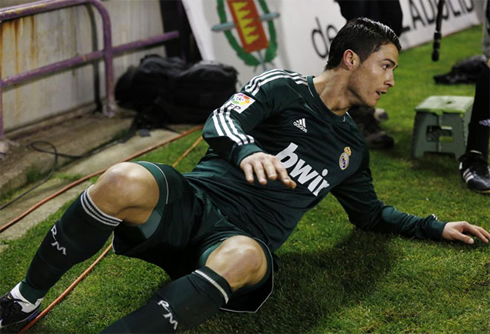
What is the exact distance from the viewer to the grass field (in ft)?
9.16

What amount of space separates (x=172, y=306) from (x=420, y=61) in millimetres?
6807

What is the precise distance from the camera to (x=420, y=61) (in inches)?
332

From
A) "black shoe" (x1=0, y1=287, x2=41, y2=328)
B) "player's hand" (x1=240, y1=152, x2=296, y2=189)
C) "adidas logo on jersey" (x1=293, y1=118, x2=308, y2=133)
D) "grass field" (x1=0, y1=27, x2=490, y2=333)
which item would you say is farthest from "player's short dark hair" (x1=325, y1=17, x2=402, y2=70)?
"black shoe" (x1=0, y1=287, x2=41, y2=328)

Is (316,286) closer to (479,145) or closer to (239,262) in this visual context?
(239,262)

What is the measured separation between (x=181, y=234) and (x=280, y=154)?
57cm

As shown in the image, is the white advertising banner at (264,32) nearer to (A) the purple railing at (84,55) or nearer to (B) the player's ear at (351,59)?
(A) the purple railing at (84,55)

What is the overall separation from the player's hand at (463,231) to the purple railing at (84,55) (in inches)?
120

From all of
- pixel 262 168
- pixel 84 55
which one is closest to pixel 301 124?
pixel 262 168

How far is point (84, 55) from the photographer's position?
223 inches

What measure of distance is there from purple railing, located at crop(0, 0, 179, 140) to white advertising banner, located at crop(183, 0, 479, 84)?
21.9 inches

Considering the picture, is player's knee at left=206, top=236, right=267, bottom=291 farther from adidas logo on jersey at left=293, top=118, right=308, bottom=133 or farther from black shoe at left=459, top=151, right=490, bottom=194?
black shoe at left=459, top=151, right=490, bottom=194

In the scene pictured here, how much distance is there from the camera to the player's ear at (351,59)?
118 inches

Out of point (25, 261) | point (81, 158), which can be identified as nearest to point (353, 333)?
point (25, 261)

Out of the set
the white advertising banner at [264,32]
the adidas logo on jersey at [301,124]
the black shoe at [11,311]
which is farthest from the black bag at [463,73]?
the black shoe at [11,311]
